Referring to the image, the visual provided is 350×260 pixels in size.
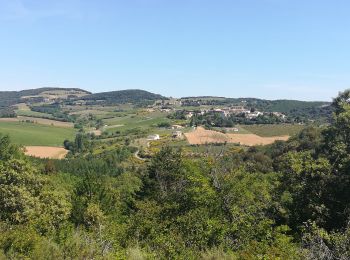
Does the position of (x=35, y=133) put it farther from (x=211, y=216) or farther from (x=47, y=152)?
(x=211, y=216)

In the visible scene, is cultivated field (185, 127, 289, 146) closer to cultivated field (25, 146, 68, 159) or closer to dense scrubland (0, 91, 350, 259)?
cultivated field (25, 146, 68, 159)

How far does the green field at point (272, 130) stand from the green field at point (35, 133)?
7694 centimetres

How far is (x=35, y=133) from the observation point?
166m

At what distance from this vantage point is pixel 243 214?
25.1 m

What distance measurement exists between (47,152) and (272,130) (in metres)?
87.9

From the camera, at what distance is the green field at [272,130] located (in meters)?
155

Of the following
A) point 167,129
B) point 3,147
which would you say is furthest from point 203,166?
point 167,129

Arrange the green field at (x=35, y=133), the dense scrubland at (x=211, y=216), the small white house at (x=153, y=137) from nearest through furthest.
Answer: the dense scrubland at (x=211, y=216)
the green field at (x=35, y=133)
the small white house at (x=153, y=137)

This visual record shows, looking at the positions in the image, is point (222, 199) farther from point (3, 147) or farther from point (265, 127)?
point (265, 127)

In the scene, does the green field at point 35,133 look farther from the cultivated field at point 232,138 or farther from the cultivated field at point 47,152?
the cultivated field at point 232,138

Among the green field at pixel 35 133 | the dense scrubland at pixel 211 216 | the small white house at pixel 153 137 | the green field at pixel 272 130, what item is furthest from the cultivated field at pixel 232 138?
the dense scrubland at pixel 211 216

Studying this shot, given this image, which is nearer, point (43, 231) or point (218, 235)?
point (218, 235)

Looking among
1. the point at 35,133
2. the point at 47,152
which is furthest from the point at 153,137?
the point at 35,133

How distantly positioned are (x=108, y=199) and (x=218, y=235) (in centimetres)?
2971
